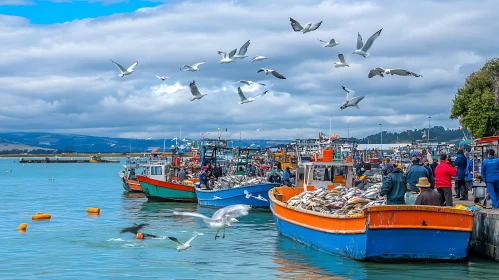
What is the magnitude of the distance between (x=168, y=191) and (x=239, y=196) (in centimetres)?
727

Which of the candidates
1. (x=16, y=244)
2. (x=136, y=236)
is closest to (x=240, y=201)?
(x=136, y=236)

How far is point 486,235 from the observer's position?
14422 mm

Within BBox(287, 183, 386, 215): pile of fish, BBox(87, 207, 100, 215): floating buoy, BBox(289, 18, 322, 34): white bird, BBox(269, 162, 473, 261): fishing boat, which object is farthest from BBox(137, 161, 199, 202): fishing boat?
BBox(269, 162, 473, 261): fishing boat

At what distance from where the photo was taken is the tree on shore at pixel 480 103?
139ft

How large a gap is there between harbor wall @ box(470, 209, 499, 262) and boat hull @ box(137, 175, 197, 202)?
64.1 feet

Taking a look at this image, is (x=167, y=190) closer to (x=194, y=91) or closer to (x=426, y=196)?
(x=194, y=91)

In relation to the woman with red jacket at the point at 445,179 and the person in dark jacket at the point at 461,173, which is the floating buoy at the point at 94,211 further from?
the woman with red jacket at the point at 445,179

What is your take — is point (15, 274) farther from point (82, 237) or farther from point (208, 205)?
point (208, 205)

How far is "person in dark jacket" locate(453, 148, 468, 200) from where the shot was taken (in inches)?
733

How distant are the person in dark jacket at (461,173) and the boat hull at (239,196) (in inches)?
324

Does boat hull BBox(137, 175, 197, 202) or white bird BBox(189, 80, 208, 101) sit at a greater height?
white bird BBox(189, 80, 208, 101)

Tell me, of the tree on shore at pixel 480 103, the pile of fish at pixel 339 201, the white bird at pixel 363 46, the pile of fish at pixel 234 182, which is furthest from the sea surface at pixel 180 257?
the tree on shore at pixel 480 103

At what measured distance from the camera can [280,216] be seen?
1883cm

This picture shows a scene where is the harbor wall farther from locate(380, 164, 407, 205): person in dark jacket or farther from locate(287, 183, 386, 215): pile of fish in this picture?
locate(287, 183, 386, 215): pile of fish
